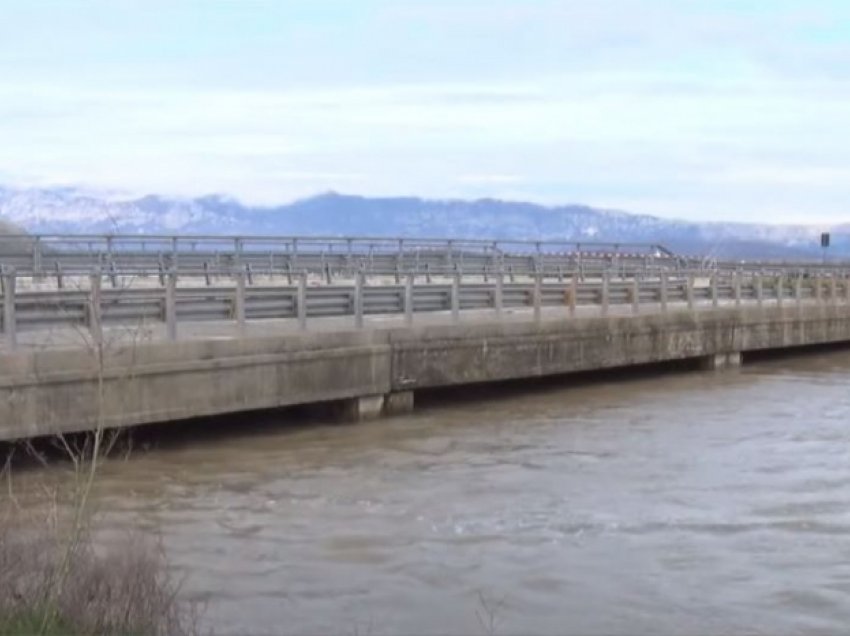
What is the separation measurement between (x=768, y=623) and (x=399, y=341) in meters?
11.9

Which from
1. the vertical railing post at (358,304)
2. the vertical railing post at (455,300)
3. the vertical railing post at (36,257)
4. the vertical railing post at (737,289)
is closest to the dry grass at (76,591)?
the vertical railing post at (358,304)

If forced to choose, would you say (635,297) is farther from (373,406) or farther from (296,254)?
(296,254)

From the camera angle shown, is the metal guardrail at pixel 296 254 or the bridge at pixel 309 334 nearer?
the bridge at pixel 309 334

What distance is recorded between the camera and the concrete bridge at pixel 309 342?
1631cm

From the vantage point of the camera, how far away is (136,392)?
1722 centimetres

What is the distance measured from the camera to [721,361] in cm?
3219

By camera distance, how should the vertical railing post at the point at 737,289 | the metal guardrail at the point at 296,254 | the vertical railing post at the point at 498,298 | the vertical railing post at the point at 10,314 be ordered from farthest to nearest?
the metal guardrail at the point at 296,254 < the vertical railing post at the point at 737,289 < the vertical railing post at the point at 498,298 < the vertical railing post at the point at 10,314

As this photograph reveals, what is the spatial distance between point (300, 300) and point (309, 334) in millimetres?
901

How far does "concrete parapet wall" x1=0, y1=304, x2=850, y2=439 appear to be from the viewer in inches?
633

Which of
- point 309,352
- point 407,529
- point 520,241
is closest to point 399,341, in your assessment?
point 309,352

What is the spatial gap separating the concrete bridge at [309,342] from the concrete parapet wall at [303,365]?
0.02 metres

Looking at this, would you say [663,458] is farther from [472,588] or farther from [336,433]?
[472,588]

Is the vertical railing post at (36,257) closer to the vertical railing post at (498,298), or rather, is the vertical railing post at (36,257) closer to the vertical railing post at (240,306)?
the vertical railing post at (498,298)

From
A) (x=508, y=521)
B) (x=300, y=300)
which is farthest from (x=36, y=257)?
(x=508, y=521)
